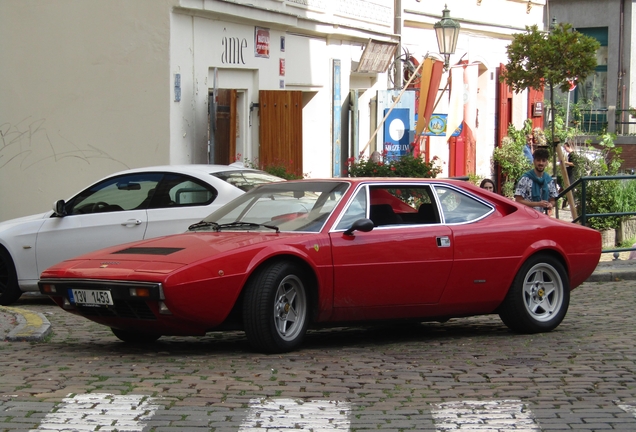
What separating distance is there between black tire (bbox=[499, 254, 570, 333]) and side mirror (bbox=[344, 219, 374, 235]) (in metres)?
1.63

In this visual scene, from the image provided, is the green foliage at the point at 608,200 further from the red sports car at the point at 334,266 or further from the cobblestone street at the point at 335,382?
the cobblestone street at the point at 335,382

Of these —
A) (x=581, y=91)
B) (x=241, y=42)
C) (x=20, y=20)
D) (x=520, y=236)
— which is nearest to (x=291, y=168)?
(x=241, y=42)

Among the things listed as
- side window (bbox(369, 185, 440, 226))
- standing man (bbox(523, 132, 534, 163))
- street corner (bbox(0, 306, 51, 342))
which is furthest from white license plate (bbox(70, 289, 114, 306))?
standing man (bbox(523, 132, 534, 163))

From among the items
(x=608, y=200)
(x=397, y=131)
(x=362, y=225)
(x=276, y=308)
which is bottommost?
(x=276, y=308)

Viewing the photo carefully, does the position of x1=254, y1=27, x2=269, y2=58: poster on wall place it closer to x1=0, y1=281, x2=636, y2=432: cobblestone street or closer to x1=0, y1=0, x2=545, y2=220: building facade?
x1=0, y1=0, x2=545, y2=220: building facade

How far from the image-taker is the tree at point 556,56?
1708 cm

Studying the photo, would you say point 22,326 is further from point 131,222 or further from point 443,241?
point 443,241

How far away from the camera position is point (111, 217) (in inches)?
462

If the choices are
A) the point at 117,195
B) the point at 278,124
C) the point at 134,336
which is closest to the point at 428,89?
the point at 278,124

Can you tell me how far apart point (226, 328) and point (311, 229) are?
1042mm

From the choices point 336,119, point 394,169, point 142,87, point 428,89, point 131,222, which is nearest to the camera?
point 131,222

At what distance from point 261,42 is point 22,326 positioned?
32.9 ft

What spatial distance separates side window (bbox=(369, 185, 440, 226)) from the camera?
8797mm

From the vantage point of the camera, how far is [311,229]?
8359 millimetres
